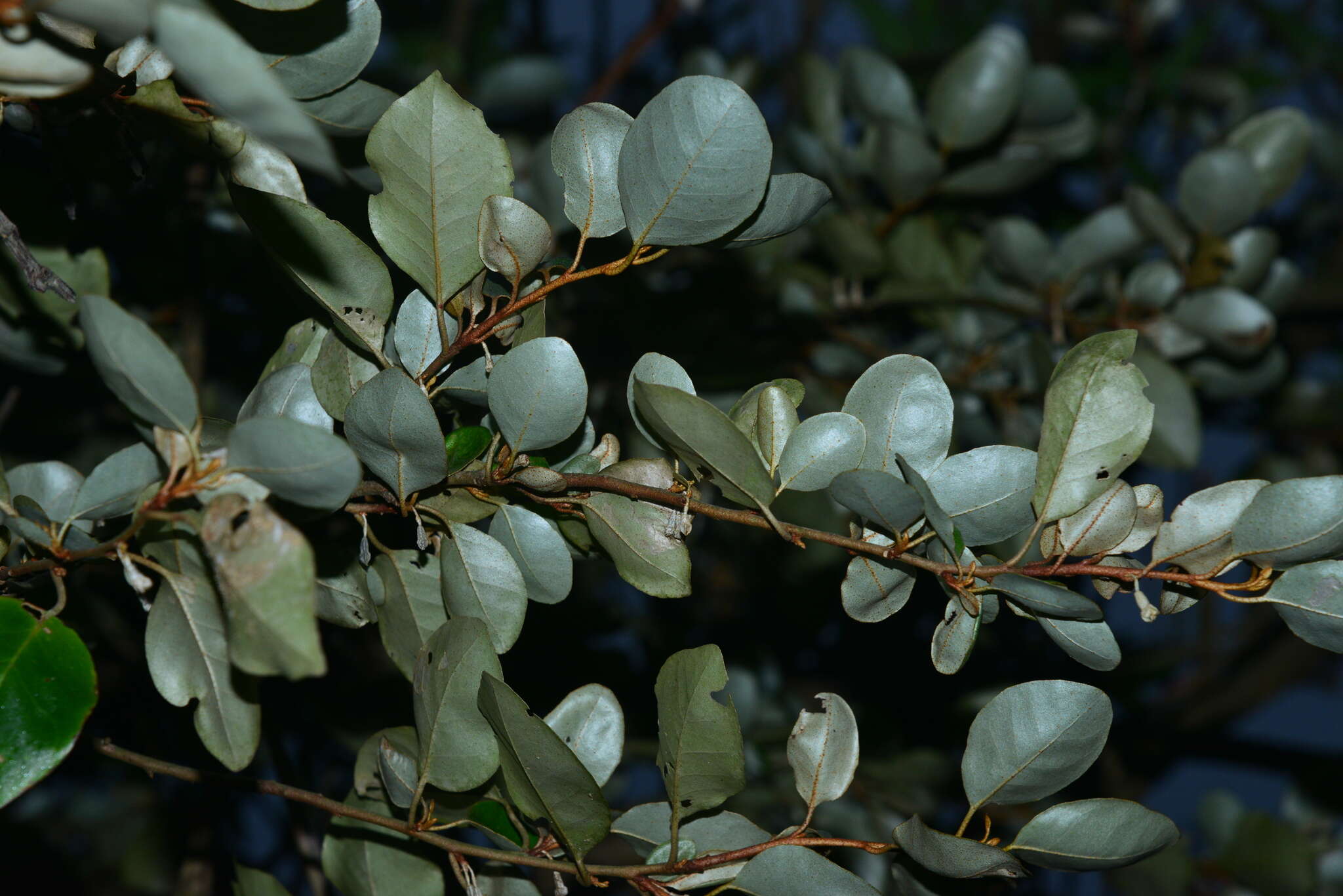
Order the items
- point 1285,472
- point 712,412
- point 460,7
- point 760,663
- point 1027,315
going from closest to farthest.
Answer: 1. point 712,412
2. point 1027,315
3. point 760,663
4. point 1285,472
5. point 460,7

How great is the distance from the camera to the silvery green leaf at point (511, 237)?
0.33 meters

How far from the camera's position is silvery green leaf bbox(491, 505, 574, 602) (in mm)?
364

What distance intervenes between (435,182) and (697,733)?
0.67 feet

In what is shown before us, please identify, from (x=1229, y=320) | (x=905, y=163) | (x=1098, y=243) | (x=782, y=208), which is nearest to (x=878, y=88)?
(x=905, y=163)

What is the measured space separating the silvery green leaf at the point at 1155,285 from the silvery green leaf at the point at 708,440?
1.79 ft

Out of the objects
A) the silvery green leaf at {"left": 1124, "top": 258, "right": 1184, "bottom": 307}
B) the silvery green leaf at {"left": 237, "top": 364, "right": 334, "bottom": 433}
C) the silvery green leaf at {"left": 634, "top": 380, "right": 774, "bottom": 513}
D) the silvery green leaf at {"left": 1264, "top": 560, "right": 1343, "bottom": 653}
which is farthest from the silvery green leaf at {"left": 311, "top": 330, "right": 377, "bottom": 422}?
the silvery green leaf at {"left": 1124, "top": 258, "right": 1184, "bottom": 307}

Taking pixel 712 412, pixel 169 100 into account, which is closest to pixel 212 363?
pixel 169 100

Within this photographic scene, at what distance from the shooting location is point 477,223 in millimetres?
341

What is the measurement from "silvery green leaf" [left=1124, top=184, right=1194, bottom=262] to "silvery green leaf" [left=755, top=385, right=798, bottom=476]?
52cm

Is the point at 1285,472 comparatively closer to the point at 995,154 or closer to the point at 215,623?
the point at 995,154

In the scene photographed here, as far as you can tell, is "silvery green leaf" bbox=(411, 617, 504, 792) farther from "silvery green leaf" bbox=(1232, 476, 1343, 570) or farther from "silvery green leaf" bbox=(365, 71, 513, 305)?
"silvery green leaf" bbox=(1232, 476, 1343, 570)

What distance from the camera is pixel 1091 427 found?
0.33 metres

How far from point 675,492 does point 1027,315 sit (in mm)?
513

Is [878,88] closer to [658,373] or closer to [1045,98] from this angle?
[1045,98]
